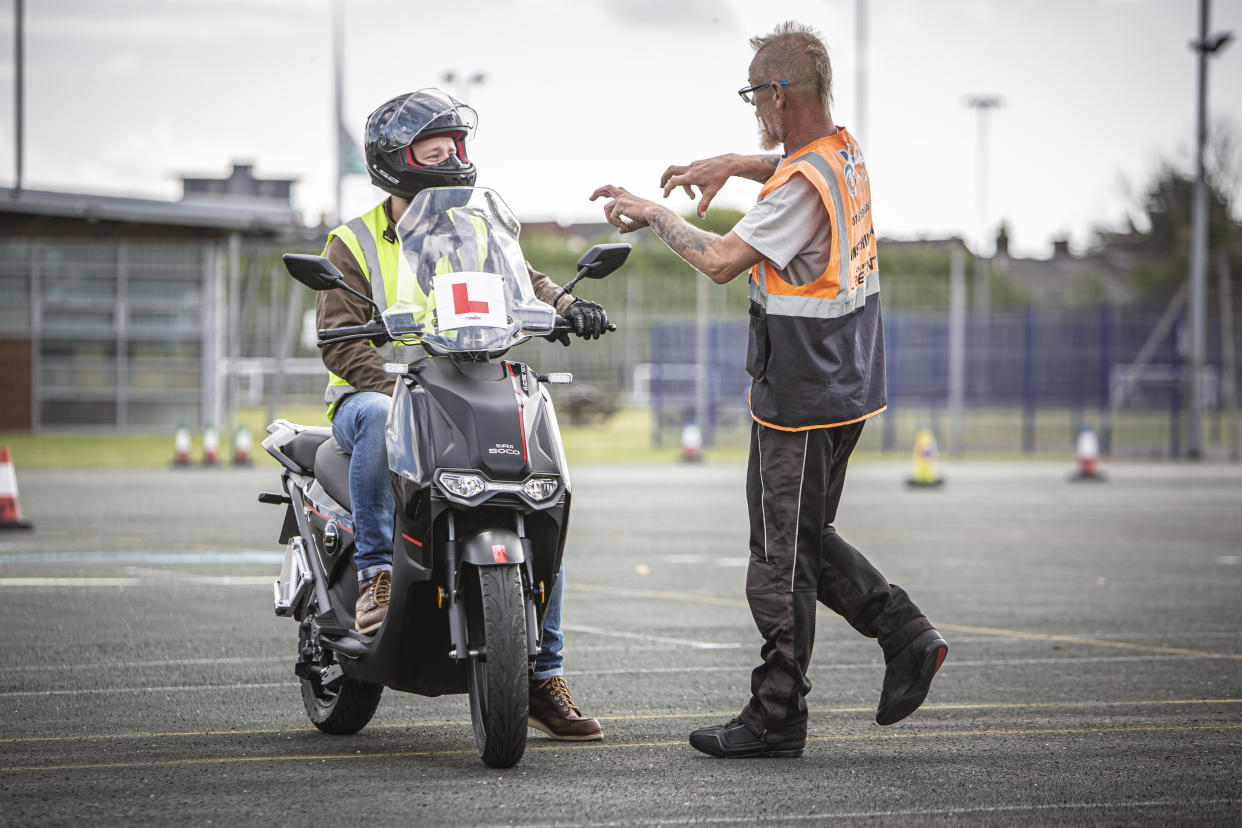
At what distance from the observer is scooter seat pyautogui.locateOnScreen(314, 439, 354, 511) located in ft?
16.6

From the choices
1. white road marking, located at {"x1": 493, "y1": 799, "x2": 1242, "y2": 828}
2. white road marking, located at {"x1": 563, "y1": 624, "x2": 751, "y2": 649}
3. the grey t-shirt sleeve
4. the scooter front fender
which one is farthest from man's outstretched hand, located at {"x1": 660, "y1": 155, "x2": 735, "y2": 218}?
white road marking, located at {"x1": 563, "y1": 624, "x2": 751, "y2": 649}

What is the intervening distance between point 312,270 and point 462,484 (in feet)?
2.51

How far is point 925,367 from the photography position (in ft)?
111

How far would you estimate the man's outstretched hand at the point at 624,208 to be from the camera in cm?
493

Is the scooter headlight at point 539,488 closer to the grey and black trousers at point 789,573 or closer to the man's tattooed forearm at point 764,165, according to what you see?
the grey and black trousers at point 789,573

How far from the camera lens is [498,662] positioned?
13.9ft

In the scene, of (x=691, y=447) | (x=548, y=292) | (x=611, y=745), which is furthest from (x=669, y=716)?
(x=691, y=447)

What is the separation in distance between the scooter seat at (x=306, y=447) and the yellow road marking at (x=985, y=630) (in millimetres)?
3531

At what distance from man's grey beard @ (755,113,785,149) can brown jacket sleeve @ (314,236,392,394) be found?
135 cm

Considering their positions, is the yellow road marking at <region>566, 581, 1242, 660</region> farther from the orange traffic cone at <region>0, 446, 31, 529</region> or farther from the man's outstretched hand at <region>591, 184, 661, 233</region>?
the orange traffic cone at <region>0, 446, 31, 529</region>

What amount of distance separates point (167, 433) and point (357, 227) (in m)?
31.8

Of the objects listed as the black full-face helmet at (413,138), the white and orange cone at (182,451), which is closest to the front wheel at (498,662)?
the black full-face helmet at (413,138)

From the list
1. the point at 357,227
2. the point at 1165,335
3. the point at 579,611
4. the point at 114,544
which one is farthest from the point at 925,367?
the point at 357,227

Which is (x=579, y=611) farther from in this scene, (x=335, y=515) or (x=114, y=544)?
(x=114, y=544)
